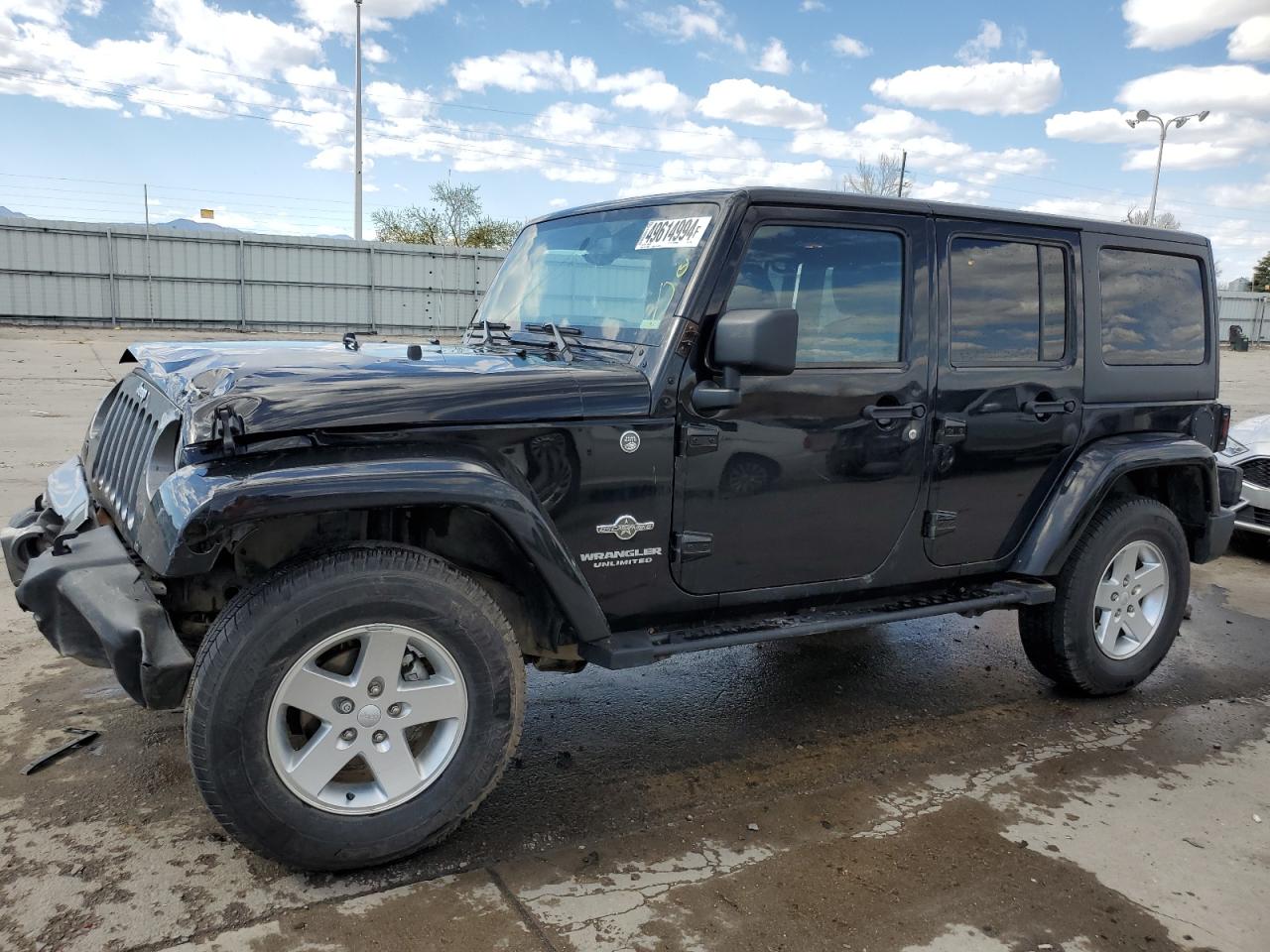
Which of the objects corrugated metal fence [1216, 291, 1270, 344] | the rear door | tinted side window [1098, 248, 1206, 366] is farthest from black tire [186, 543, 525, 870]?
corrugated metal fence [1216, 291, 1270, 344]

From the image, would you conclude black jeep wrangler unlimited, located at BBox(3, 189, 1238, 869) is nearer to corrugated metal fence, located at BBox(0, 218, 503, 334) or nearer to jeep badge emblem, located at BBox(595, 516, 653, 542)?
jeep badge emblem, located at BBox(595, 516, 653, 542)

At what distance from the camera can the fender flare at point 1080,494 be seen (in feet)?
12.9

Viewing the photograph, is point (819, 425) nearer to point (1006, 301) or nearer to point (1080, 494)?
point (1006, 301)

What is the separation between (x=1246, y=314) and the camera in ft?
139

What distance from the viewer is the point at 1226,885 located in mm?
2910

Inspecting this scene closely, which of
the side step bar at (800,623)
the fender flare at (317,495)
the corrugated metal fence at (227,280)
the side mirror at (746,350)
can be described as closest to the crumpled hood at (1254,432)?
the side step bar at (800,623)

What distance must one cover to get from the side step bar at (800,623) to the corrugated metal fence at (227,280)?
19.7 m

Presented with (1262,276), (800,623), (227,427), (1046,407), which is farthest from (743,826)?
(1262,276)

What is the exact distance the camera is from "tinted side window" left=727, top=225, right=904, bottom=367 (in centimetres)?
329

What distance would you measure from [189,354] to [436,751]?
1.59 m

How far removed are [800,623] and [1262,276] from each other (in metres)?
76.0

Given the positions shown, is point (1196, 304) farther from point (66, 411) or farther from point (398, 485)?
point (66, 411)

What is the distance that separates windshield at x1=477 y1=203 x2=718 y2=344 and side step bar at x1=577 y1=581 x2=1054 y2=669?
0.97 metres

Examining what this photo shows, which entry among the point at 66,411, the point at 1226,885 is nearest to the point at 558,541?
the point at 1226,885
